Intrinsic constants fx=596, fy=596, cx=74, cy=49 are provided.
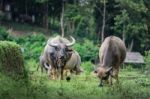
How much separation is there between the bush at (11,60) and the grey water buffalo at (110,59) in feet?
14.5

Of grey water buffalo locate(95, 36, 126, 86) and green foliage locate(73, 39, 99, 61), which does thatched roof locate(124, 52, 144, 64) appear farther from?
grey water buffalo locate(95, 36, 126, 86)

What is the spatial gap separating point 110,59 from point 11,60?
19.0 feet

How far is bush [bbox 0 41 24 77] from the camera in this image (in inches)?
554

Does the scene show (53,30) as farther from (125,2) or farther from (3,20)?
(125,2)

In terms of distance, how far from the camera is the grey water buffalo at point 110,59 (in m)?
18.5

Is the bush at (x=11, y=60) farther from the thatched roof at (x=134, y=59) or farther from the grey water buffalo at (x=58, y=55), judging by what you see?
the thatched roof at (x=134, y=59)

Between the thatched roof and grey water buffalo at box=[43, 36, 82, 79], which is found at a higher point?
grey water buffalo at box=[43, 36, 82, 79]

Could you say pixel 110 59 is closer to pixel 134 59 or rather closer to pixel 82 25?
pixel 134 59

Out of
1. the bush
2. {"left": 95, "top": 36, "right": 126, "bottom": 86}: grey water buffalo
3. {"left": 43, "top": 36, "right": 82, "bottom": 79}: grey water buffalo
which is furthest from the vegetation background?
the bush

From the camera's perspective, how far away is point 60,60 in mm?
21516

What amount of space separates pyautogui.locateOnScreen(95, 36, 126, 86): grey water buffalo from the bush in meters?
4.41

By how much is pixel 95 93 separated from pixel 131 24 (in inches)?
1188

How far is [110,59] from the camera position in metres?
19.4

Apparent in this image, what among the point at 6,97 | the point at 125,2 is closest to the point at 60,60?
the point at 6,97
